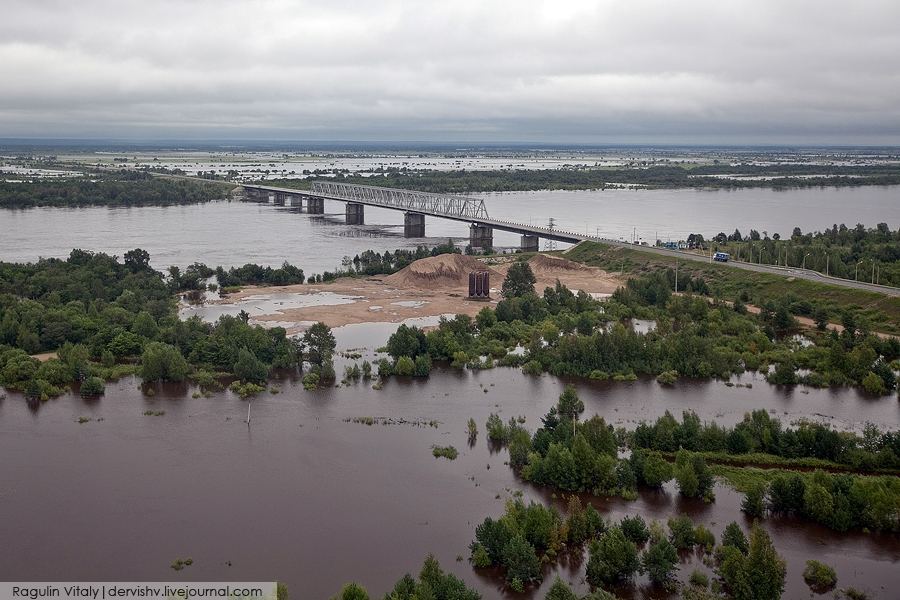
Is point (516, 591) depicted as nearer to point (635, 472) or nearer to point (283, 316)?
point (635, 472)

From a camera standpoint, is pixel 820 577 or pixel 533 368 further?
pixel 533 368

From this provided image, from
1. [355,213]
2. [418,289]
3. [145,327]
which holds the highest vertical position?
[355,213]

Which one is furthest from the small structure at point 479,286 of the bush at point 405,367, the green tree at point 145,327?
the green tree at point 145,327

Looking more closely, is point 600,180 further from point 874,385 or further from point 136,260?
point 874,385

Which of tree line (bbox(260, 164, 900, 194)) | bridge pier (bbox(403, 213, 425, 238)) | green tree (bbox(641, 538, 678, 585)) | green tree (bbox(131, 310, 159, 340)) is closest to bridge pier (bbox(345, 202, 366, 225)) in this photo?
bridge pier (bbox(403, 213, 425, 238))

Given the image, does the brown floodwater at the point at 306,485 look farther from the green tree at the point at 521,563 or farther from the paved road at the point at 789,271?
the paved road at the point at 789,271

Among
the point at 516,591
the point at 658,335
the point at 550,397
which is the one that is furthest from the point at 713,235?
the point at 516,591

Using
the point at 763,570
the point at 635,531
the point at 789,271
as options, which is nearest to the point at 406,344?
the point at 635,531
